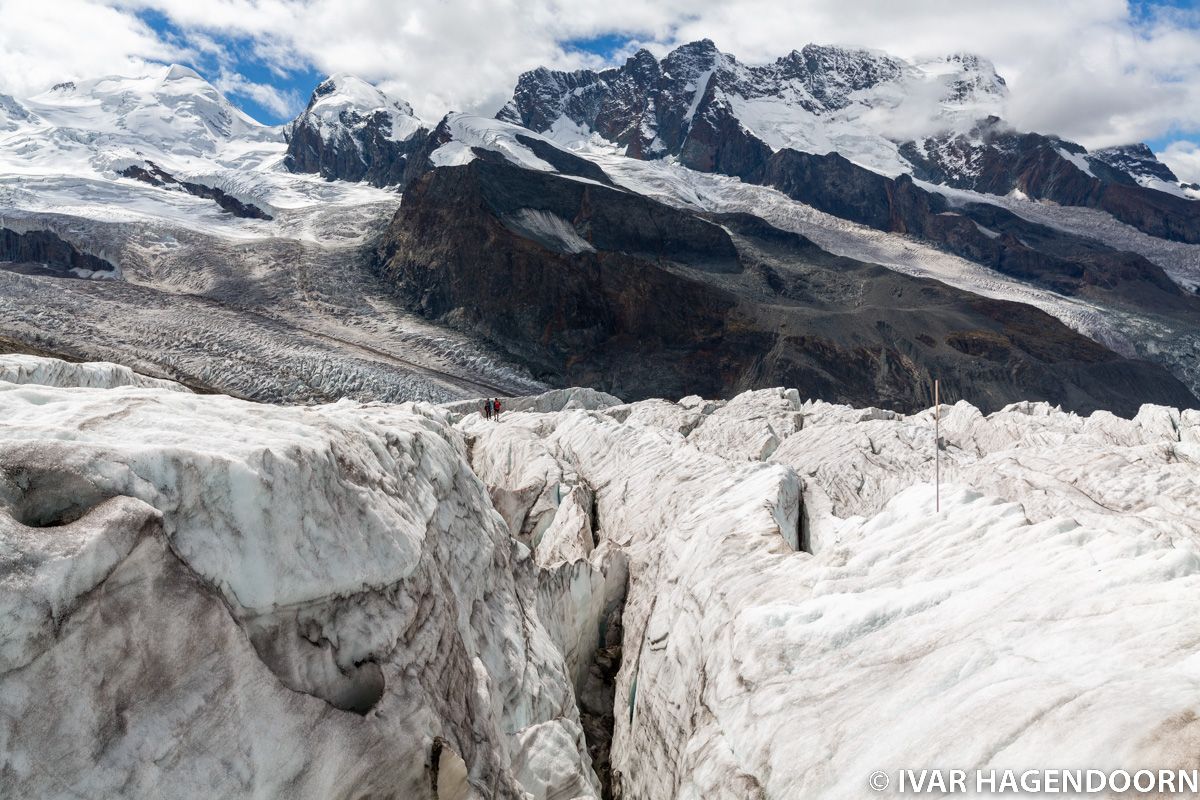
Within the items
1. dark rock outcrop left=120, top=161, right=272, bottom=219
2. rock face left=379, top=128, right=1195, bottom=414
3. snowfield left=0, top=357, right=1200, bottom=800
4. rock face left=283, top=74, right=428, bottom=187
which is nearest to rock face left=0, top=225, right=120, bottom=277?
rock face left=379, top=128, right=1195, bottom=414

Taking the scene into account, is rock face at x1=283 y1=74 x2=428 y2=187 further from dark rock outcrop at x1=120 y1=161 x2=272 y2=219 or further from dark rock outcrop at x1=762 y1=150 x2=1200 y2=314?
dark rock outcrop at x1=762 y1=150 x2=1200 y2=314

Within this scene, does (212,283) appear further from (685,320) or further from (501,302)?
(685,320)

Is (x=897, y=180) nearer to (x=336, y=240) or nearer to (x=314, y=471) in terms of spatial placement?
(x=336, y=240)

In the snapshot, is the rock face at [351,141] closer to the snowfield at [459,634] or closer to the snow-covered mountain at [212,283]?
the snow-covered mountain at [212,283]

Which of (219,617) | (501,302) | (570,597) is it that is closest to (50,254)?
(501,302)

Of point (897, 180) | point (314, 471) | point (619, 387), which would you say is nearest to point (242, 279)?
point (619, 387)

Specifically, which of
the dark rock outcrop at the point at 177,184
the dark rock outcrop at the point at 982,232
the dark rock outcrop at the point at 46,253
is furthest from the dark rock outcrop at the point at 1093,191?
the dark rock outcrop at the point at 46,253
